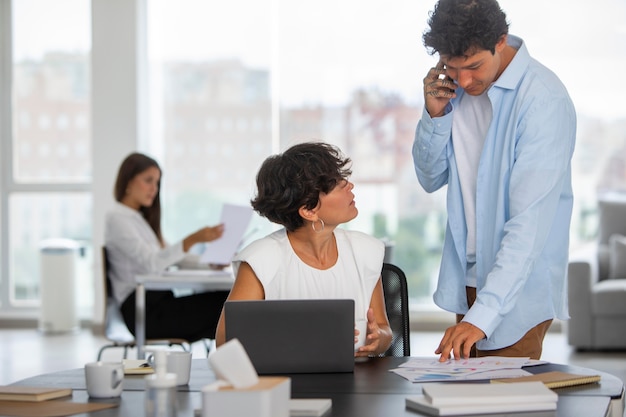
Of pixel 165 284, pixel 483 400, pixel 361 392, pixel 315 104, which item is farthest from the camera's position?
pixel 315 104

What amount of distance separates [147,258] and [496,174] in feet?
10.1

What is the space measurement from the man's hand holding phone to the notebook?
708 millimetres

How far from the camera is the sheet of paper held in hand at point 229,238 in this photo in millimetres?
5137

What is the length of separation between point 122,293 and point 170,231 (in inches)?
119

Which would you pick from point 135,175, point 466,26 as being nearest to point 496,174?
point 466,26

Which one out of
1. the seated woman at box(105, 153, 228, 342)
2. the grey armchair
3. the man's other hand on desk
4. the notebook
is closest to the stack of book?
the notebook

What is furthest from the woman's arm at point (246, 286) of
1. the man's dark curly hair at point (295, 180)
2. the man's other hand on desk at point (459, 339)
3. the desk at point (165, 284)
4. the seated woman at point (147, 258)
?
the seated woman at point (147, 258)

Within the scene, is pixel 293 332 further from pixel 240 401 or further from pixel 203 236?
pixel 203 236

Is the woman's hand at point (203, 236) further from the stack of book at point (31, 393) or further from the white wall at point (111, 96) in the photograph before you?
the stack of book at point (31, 393)

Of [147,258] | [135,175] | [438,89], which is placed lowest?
[147,258]

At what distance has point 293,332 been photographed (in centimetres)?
204

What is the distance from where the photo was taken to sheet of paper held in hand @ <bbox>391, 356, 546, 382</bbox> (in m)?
2.02

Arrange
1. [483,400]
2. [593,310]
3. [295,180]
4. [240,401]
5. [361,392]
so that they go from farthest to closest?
[593,310], [295,180], [361,392], [483,400], [240,401]

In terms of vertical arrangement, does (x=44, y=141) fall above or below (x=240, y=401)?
above
